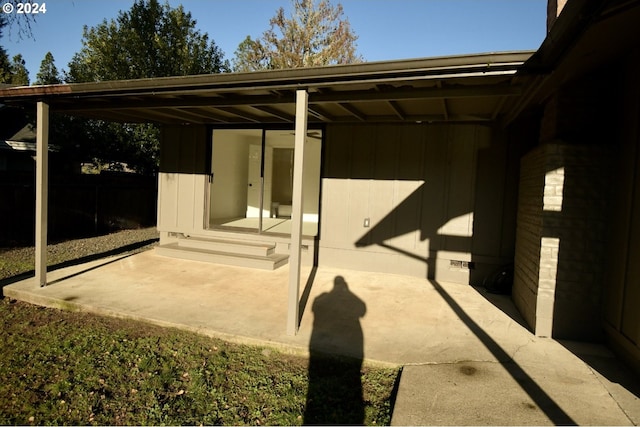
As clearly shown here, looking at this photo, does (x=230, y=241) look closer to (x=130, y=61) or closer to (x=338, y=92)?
(x=338, y=92)

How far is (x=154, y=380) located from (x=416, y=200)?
4.27 metres

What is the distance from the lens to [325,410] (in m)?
2.53

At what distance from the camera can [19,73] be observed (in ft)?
68.6

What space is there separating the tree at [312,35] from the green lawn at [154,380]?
1695 cm

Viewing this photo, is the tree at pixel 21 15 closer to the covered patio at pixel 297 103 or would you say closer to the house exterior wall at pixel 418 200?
the covered patio at pixel 297 103

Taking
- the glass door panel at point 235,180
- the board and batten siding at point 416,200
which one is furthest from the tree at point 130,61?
the board and batten siding at point 416,200

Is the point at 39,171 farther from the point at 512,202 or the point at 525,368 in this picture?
the point at 512,202

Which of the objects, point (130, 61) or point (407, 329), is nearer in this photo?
point (407, 329)

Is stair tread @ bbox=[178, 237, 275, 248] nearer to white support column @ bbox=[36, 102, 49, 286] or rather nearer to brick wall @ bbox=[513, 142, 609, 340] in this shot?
white support column @ bbox=[36, 102, 49, 286]

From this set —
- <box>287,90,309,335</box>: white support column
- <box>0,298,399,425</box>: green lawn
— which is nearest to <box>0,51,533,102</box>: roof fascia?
<box>287,90,309,335</box>: white support column

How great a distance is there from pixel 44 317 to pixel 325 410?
10.9ft

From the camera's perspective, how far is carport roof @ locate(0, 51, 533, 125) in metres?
3.15

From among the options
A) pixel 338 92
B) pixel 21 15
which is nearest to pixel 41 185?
pixel 21 15

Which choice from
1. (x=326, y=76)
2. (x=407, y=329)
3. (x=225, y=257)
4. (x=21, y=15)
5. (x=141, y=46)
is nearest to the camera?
(x=326, y=76)
